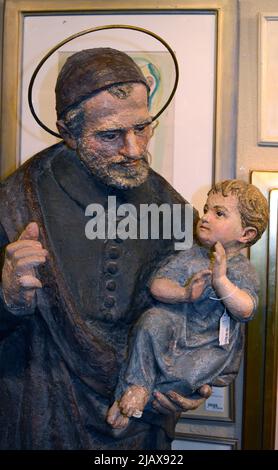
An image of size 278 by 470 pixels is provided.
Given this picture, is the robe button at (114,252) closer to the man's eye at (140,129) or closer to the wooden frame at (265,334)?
the man's eye at (140,129)

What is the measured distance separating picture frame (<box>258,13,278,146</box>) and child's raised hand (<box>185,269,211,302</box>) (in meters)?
0.77

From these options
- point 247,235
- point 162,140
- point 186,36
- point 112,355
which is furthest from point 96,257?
point 186,36

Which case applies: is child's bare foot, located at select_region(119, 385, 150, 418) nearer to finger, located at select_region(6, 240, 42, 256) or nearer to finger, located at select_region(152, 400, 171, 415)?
finger, located at select_region(152, 400, 171, 415)

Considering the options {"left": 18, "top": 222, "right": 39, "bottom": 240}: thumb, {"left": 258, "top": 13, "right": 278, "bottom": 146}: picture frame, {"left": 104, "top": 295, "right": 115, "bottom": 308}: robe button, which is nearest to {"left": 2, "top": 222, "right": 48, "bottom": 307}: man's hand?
{"left": 18, "top": 222, "right": 39, "bottom": 240}: thumb

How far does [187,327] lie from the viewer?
4.48 ft

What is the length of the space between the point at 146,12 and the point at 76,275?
983mm

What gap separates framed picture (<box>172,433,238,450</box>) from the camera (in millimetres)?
2010

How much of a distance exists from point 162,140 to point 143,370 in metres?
0.90

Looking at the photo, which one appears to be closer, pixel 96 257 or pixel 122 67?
pixel 122 67

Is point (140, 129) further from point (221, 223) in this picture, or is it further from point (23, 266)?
point (23, 266)

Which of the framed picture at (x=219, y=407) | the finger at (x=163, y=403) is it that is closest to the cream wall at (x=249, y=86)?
the framed picture at (x=219, y=407)

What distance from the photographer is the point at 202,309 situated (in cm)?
137
